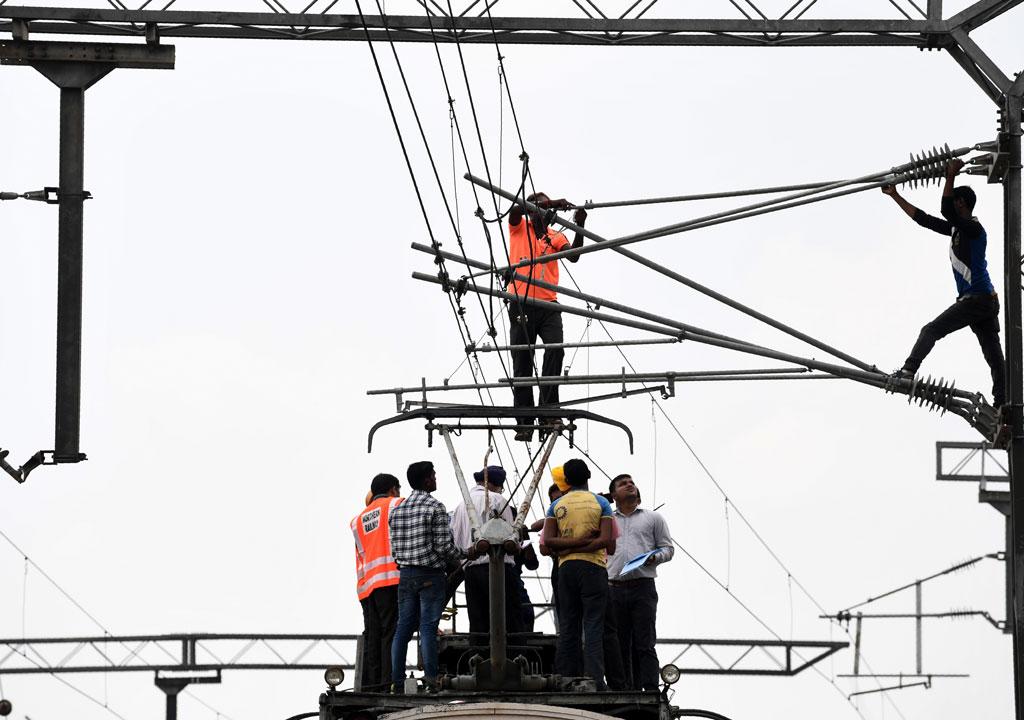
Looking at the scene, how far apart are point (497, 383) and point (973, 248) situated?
172 inches

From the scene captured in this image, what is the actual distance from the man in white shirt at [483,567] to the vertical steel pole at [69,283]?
418cm

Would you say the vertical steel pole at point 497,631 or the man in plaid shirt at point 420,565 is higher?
the man in plaid shirt at point 420,565

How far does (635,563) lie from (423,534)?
5.09 ft

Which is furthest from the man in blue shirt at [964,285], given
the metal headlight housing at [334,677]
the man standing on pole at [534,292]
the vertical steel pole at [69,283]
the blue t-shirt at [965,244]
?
the vertical steel pole at [69,283]

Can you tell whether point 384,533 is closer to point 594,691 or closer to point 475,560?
point 475,560

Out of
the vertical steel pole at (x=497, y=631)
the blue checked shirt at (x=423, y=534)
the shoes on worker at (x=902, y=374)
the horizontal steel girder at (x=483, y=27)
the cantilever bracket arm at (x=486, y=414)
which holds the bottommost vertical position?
the vertical steel pole at (x=497, y=631)

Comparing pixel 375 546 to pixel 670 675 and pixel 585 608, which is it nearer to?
pixel 585 608

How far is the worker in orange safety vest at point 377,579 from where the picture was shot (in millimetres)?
19172

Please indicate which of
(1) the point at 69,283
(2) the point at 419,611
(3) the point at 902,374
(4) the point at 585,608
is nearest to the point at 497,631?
(4) the point at 585,608

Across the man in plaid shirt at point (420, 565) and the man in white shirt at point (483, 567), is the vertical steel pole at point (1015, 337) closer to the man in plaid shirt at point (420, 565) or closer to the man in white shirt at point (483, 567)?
the man in white shirt at point (483, 567)

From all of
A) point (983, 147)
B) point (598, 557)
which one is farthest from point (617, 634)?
point (983, 147)

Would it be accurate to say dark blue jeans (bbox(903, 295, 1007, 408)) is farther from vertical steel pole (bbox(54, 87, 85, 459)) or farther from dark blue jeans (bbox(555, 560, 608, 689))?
vertical steel pole (bbox(54, 87, 85, 459))

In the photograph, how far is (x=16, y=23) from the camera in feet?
75.1

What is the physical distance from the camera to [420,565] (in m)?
18.5
